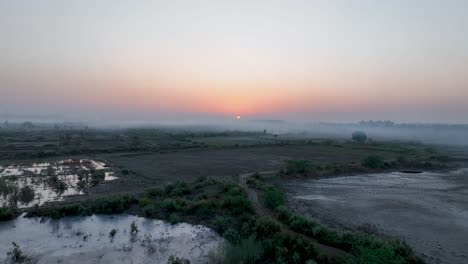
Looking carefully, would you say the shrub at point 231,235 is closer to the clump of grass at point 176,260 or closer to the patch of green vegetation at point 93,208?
the clump of grass at point 176,260

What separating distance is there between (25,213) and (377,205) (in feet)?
63.0

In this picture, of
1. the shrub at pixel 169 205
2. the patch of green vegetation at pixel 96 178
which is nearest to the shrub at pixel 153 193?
the shrub at pixel 169 205

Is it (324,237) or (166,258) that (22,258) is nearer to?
(166,258)

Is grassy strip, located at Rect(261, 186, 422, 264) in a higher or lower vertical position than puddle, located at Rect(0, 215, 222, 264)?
higher

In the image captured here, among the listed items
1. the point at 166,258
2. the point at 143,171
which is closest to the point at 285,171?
→ the point at 143,171

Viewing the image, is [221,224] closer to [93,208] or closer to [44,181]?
[93,208]

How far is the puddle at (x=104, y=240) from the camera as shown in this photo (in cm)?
1040

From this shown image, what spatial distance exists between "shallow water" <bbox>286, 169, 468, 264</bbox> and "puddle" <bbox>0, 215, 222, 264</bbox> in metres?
6.61

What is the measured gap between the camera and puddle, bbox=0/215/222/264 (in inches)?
409

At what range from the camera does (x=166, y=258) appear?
1041 centimetres

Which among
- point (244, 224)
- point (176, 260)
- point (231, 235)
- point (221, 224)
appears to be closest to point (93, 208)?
point (221, 224)

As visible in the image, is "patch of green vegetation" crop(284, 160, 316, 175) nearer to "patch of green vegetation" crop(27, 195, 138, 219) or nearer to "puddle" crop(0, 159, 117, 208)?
"patch of green vegetation" crop(27, 195, 138, 219)

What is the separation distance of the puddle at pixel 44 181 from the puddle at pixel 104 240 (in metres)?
3.71

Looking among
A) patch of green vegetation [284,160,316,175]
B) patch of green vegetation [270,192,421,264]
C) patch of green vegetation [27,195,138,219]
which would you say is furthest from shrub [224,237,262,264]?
patch of green vegetation [284,160,316,175]
